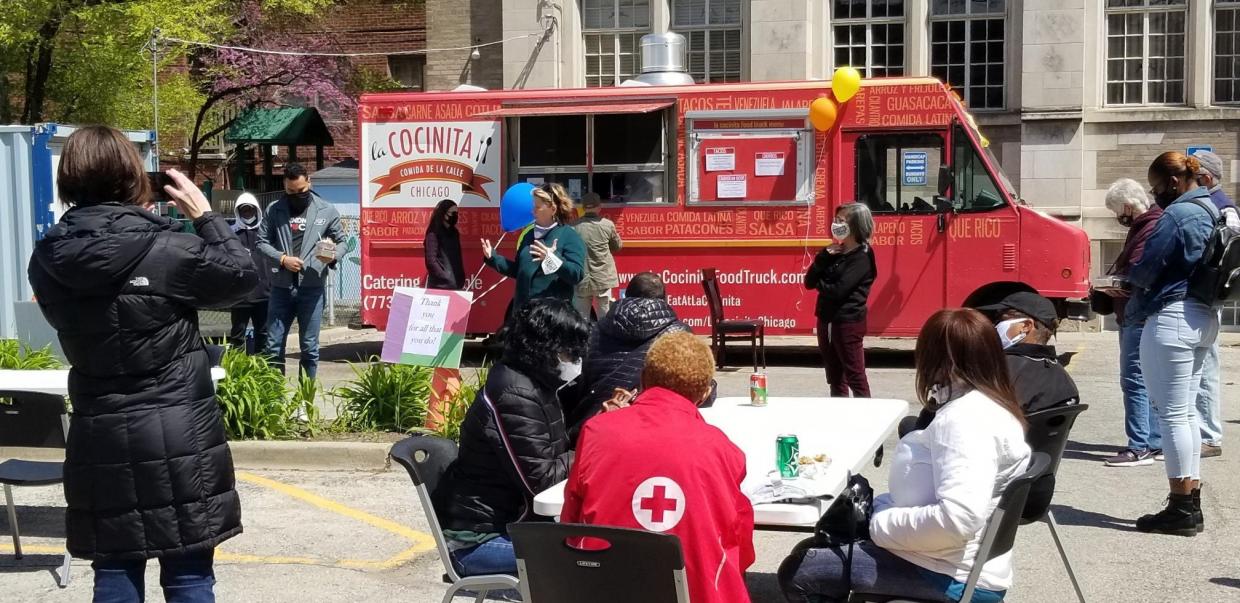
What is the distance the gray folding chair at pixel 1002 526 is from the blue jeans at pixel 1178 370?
9.32 feet

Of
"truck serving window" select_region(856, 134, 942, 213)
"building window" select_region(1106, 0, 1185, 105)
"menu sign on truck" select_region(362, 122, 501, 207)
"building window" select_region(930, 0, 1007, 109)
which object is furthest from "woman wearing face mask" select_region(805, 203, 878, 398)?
"building window" select_region(1106, 0, 1185, 105)

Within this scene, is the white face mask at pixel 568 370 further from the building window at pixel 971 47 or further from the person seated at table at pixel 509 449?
the building window at pixel 971 47

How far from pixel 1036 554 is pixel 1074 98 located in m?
12.7

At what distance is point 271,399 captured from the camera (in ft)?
30.5

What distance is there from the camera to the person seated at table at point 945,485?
4176mm

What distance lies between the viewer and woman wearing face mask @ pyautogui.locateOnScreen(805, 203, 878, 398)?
9.49 m

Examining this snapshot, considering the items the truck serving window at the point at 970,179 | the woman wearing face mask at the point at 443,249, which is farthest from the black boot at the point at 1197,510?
the woman wearing face mask at the point at 443,249

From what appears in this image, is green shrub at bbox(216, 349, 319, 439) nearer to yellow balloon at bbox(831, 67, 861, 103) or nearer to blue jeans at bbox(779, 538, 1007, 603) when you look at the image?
blue jeans at bbox(779, 538, 1007, 603)

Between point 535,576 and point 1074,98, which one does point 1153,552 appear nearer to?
point 535,576

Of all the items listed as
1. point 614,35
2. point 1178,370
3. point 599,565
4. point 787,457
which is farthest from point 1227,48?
point 599,565

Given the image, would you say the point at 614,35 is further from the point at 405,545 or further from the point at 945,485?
the point at 945,485

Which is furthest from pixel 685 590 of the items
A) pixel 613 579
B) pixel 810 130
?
pixel 810 130

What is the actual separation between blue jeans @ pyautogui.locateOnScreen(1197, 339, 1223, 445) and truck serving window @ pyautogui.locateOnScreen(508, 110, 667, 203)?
6.66 meters

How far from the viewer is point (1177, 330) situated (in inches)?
274
